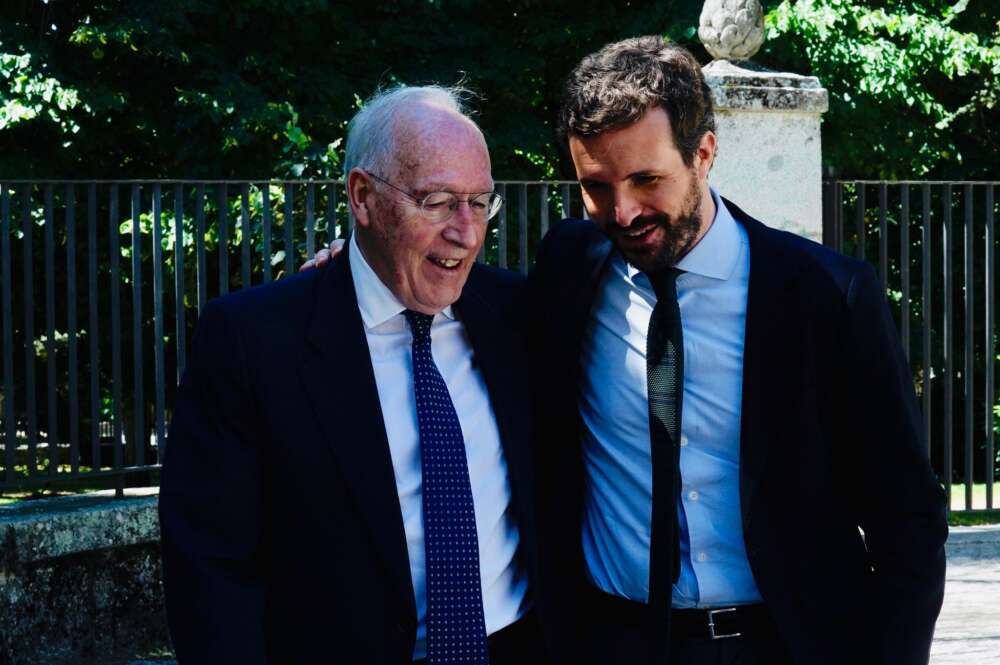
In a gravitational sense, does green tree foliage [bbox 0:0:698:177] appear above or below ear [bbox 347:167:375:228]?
above

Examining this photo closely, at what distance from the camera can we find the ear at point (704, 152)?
271cm

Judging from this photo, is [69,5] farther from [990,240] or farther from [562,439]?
[562,439]

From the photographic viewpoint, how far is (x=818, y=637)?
257cm

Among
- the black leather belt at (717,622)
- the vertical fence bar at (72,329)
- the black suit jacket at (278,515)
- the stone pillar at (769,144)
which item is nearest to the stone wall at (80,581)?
the vertical fence bar at (72,329)

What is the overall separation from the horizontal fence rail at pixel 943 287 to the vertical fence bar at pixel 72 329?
3.64m

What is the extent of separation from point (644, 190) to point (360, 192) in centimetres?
56

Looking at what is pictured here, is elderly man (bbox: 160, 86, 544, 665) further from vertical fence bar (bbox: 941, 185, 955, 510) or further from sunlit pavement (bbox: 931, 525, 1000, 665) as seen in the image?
vertical fence bar (bbox: 941, 185, 955, 510)

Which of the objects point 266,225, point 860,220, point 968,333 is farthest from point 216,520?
Answer: point 968,333

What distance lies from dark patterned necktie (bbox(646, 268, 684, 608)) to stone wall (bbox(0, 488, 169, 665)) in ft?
11.7

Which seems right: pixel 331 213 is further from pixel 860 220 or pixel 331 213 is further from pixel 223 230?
pixel 860 220

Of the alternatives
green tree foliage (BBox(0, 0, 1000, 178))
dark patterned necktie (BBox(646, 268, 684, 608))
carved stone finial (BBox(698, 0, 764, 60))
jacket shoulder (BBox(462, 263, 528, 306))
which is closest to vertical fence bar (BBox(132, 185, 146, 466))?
carved stone finial (BBox(698, 0, 764, 60))

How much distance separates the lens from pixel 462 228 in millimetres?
2596

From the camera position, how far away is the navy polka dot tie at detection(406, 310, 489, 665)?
8.14ft

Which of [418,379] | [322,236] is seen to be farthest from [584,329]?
[322,236]
